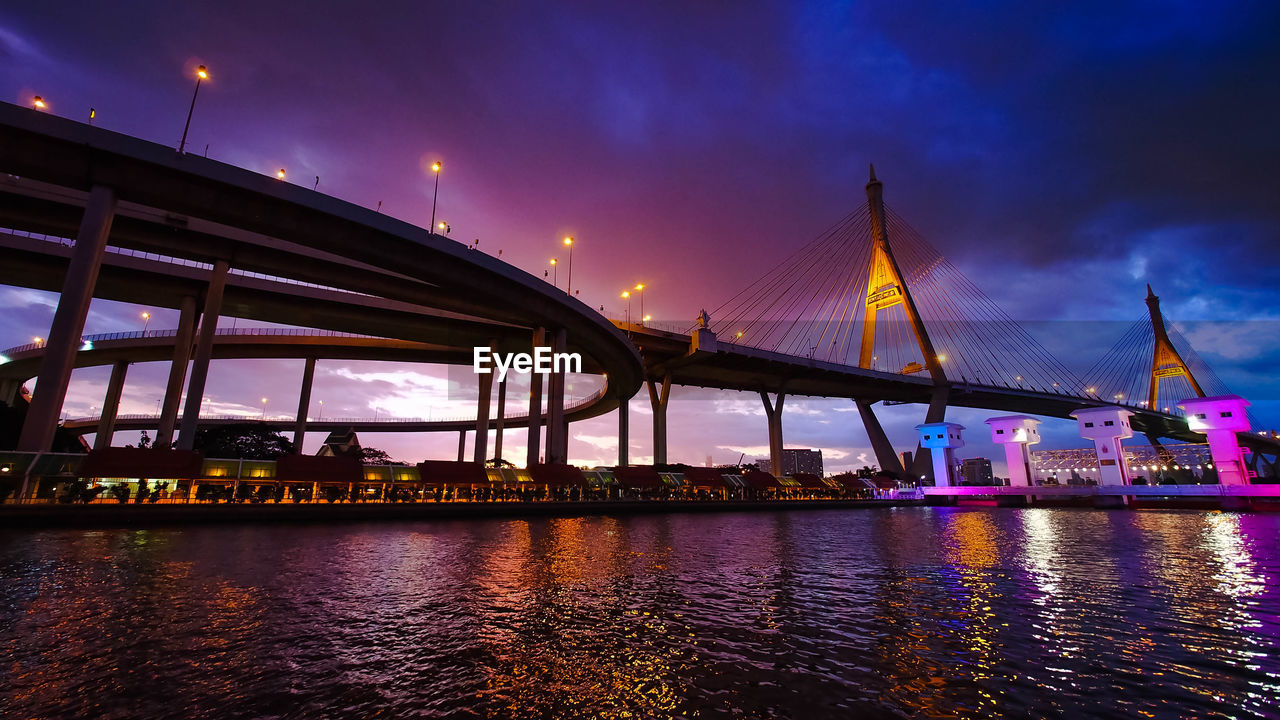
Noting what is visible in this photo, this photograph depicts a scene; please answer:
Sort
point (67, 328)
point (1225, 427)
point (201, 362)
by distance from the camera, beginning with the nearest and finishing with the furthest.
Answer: point (67, 328) < point (201, 362) < point (1225, 427)

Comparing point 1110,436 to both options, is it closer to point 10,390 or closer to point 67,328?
point 67,328

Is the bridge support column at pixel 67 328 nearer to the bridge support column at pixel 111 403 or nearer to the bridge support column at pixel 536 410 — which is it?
the bridge support column at pixel 536 410

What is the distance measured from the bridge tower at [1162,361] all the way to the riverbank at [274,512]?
10607 centimetres

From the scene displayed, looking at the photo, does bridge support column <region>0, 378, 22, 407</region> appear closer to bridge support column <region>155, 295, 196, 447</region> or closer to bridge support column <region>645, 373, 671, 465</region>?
bridge support column <region>155, 295, 196, 447</region>

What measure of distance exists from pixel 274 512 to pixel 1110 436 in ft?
254


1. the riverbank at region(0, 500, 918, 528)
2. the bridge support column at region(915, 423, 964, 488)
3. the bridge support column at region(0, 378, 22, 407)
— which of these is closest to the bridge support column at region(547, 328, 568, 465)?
the riverbank at region(0, 500, 918, 528)

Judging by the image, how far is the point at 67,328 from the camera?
2450 cm

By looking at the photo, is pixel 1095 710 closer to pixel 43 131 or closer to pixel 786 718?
pixel 786 718

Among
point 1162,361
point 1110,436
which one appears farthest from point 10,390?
point 1162,361

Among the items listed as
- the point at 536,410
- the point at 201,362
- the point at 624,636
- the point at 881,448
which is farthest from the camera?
the point at 881,448

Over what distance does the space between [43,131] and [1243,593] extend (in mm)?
42743

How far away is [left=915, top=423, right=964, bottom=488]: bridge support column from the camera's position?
227 ft

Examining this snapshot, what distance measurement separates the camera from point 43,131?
23.5m

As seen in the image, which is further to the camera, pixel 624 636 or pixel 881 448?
pixel 881 448
